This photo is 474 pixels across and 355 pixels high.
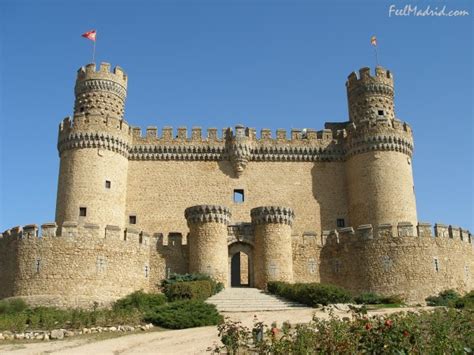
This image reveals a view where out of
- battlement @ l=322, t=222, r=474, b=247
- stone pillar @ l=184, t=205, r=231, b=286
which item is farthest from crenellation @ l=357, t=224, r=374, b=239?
stone pillar @ l=184, t=205, r=231, b=286

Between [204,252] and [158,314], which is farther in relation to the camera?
[204,252]

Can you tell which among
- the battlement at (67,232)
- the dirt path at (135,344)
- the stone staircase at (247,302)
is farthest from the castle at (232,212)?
the dirt path at (135,344)

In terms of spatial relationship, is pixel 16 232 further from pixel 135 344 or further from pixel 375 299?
pixel 375 299

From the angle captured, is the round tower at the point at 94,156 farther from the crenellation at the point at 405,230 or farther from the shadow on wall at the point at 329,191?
the crenellation at the point at 405,230

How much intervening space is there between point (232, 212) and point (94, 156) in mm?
9126

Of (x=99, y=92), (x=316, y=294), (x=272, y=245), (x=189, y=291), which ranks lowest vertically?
(x=316, y=294)

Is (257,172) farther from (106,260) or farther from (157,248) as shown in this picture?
(106,260)

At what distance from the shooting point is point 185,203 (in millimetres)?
35281

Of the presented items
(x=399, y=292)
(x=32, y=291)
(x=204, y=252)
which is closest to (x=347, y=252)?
(x=399, y=292)

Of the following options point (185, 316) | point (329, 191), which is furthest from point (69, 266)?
point (329, 191)

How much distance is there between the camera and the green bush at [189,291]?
24.6 m

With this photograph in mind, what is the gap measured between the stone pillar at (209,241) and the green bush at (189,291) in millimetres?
2378

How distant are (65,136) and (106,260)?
10.6 meters

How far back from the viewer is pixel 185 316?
19938 millimetres
